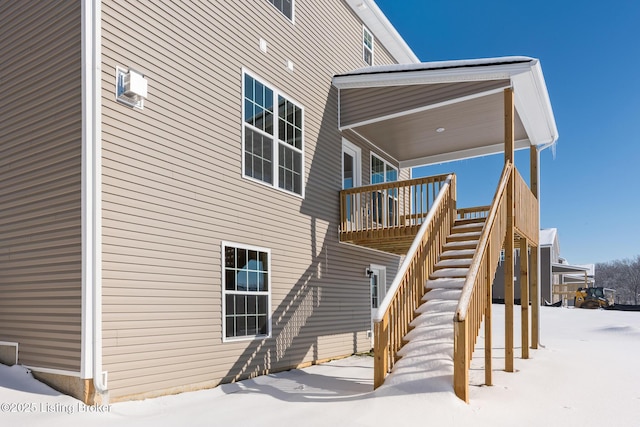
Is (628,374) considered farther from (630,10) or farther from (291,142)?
(630,10)

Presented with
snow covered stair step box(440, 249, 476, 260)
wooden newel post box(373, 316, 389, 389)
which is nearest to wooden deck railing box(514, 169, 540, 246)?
snow covered stair step box(440, 249, 476, 260)

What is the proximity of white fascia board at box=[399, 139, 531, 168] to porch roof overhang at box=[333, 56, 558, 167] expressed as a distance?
0.08 ft

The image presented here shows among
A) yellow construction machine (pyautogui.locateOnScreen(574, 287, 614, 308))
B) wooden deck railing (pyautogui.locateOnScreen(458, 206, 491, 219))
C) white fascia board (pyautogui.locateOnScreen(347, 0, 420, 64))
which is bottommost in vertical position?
yellow construction machine (pyautogui.locateOnScreen(574, 287, 614, 308))

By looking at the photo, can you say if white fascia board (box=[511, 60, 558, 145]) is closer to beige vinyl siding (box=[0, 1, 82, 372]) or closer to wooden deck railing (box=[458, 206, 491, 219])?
wooden deck railing (box=[458, 206, 491, 219])

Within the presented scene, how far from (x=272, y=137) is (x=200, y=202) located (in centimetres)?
213

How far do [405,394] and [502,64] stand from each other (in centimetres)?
556

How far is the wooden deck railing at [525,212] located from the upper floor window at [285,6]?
16.6 ft

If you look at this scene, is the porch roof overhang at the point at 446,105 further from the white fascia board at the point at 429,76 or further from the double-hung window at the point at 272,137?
the double-hung window at the point at 272,137

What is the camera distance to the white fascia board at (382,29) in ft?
38.3

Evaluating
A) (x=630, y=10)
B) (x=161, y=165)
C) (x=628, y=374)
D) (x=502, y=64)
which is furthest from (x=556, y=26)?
(x=161, y=165)

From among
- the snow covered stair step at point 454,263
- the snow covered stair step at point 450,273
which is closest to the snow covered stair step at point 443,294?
the snow covered stair step at point 450,273

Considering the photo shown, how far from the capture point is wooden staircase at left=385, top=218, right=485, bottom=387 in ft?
18.4

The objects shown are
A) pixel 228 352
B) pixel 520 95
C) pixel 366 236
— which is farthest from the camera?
pixel 366 236

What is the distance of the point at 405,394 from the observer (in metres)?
5.16
